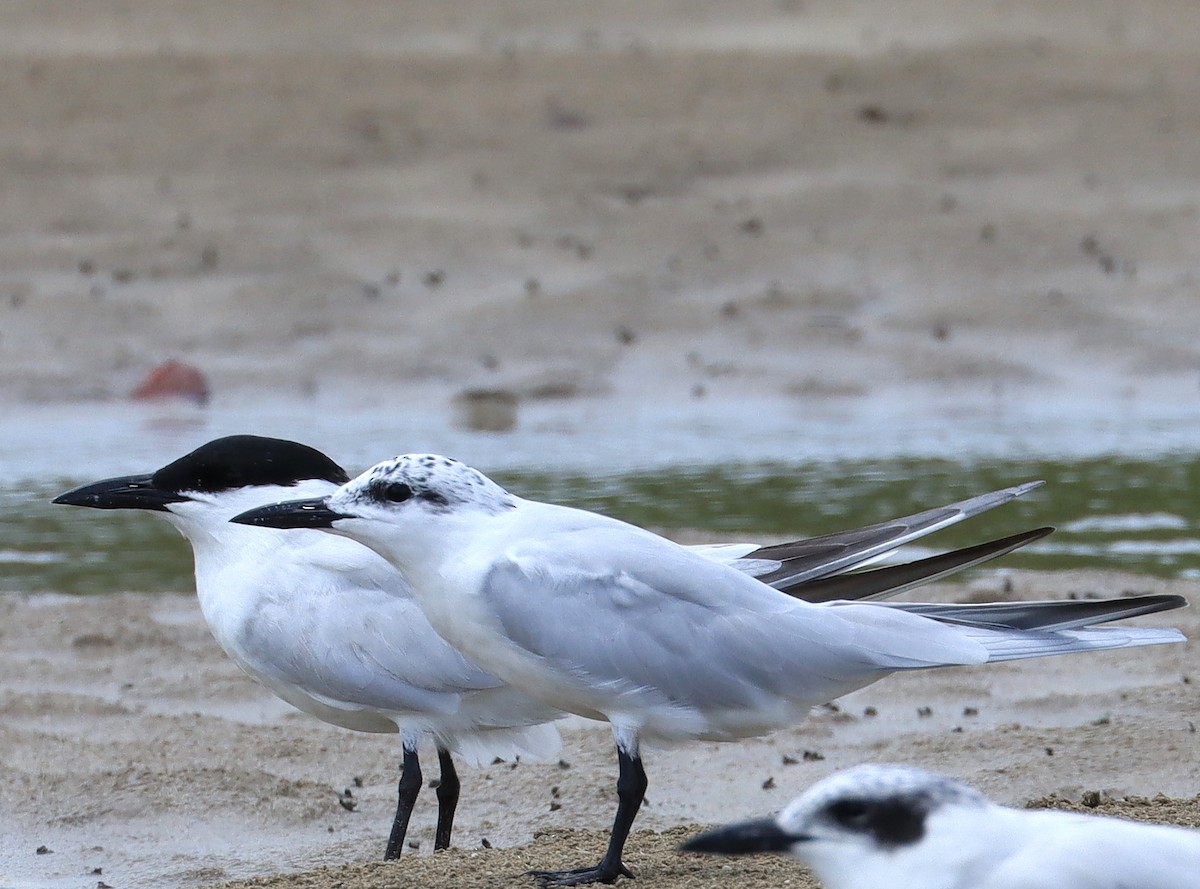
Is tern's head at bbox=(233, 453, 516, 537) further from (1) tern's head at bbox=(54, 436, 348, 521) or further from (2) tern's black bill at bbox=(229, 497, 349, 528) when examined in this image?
(1) tern's head at bbox=(54, 436, 348, 521)

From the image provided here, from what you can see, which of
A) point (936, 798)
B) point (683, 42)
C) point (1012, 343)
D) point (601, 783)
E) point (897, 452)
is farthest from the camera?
point (683, 42)

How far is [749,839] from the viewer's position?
3199 millimetres

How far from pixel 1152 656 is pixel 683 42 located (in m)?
9.93

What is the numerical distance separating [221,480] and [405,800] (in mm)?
1049

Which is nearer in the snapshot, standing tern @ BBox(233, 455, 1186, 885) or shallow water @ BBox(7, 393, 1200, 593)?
standing tern @ BBox(233, 455, 1186, 885)

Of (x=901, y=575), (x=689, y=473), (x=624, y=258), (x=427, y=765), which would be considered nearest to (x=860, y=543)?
(x=901, y=575)

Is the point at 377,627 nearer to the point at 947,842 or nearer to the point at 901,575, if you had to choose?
the point at 901,575

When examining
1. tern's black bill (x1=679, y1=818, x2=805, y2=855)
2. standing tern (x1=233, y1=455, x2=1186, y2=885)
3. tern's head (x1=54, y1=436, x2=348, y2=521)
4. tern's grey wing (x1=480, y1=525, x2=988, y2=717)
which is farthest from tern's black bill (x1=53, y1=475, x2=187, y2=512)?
tern's black bill (x1=679, y1=818, x2=805, y2=855)

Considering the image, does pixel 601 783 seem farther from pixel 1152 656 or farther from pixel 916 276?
pixel 916 276

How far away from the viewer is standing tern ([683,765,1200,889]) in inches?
119

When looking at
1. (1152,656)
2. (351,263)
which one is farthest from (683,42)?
(1152,656)

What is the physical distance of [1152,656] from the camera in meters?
6.68

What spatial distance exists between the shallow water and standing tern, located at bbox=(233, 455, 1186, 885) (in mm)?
3498

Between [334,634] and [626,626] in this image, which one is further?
[334,634]
